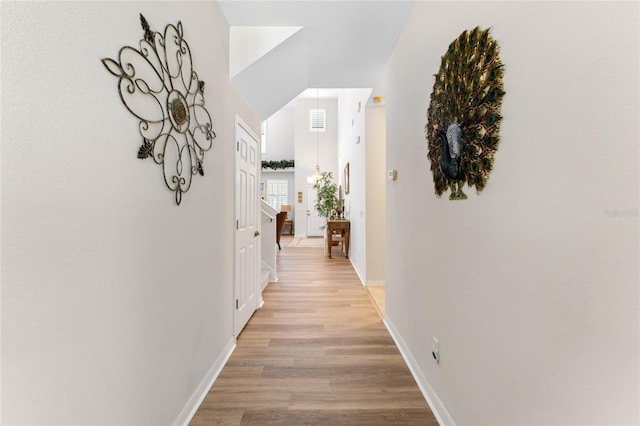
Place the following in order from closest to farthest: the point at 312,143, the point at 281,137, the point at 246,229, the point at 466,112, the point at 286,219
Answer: the point at 466,112 → the point at 246,229 → the point at 312,143 → the point at 286,219 → the point at 281,137

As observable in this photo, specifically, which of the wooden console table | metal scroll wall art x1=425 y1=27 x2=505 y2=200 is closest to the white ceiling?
metal scroll wall art x1=425 y1=27 x2=505 y2=200

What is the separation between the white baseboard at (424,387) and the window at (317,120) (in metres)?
8.41

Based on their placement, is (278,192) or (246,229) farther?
(278,192)

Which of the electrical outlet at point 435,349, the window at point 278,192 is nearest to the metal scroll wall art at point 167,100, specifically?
the electrical outlet at point 435,349

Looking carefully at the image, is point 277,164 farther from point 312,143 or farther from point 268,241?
point 268,241

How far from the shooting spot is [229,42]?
2.24 metres

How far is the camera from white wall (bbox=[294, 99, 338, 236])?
9812 mm

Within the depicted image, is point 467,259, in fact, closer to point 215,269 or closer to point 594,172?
point 594,172

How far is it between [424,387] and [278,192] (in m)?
10.0

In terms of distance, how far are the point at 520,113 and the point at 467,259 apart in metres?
0.65

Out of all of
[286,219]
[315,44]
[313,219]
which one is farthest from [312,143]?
[315,44]

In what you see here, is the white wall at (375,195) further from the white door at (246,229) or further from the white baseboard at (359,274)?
the white door at (246,229)

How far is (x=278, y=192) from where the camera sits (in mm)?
11312

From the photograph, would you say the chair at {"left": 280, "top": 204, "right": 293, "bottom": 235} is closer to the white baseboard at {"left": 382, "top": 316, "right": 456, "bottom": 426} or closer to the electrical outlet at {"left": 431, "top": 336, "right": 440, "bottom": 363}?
the white baseboard at {"left": 382, "top": 316, "right": 456, "bottom": 426}
